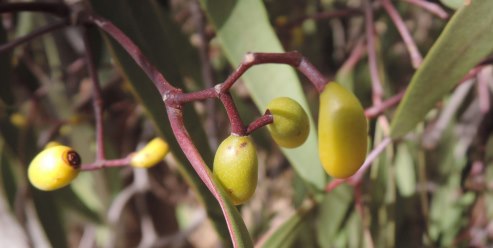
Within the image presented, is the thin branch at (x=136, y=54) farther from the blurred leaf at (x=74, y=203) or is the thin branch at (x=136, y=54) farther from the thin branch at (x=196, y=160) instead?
the blurred leaf at (x=74, y=203)

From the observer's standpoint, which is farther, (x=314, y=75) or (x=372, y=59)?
(x=372, y=59)

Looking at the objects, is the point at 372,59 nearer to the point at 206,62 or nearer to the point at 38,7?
the point at 206,62

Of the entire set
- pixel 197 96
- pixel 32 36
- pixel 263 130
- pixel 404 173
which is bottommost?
pixel 404 173

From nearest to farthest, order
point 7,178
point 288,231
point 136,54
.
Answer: point 136,54 → point 288,231 → point 7,178

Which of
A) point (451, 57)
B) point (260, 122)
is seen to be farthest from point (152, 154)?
point (451, 57)

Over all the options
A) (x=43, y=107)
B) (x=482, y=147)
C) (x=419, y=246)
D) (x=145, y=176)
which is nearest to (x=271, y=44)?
(x=419, y=246)

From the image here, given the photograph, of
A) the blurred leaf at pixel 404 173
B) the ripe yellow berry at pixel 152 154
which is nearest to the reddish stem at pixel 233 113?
the ripe yellow berry at pixel 152 154
